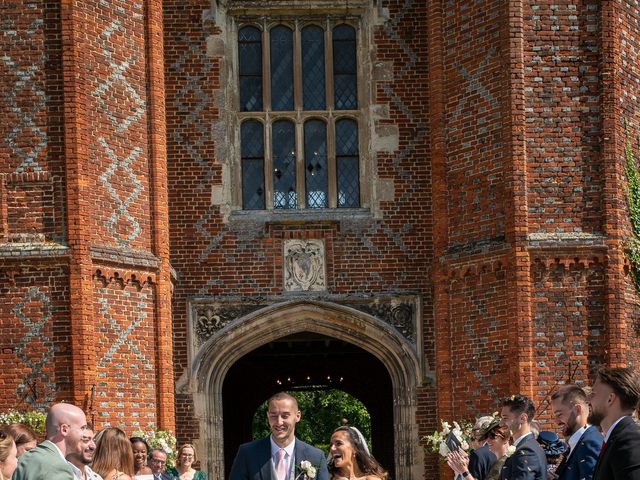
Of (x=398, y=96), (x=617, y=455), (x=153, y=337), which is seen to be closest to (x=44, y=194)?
(x=153, y=337)

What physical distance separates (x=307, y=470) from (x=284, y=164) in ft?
35.6

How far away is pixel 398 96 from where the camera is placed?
724 inches

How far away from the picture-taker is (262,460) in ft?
26.2

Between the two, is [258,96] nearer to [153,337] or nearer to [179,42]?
[179,42]

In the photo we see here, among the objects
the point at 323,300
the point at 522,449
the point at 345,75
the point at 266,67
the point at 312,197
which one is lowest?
the point at 522,449

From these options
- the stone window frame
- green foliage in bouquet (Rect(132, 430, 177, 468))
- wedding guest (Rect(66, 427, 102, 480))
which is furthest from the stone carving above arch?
wedding guest (Rect(66, 427, 102, 480))

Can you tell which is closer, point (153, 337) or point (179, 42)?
point (153, 337)

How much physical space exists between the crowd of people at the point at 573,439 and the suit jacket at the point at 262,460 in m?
1.43

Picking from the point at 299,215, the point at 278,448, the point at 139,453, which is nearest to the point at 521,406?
the point at 278,448

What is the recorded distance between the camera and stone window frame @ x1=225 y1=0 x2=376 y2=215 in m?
18.3

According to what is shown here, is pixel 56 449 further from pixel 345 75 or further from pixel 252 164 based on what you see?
pixel 345 75

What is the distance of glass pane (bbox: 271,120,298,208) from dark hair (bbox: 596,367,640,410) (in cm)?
1220

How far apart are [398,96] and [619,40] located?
3.07 meters

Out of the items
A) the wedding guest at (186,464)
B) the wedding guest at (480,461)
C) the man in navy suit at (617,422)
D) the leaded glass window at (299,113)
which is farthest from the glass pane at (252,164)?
the man in navy suit at (617,422)
